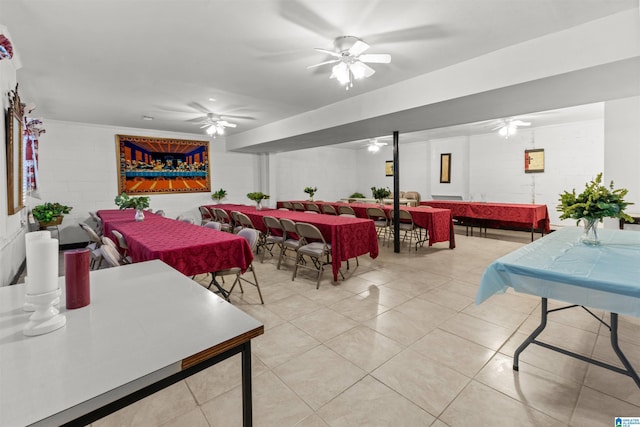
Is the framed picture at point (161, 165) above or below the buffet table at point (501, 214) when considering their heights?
above

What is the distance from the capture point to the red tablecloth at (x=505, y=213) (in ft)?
17.7

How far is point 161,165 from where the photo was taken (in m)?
6.67

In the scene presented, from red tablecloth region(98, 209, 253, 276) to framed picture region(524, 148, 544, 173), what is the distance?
7.31m

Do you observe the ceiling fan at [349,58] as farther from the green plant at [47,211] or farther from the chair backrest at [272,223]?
the green plant at [47,211]

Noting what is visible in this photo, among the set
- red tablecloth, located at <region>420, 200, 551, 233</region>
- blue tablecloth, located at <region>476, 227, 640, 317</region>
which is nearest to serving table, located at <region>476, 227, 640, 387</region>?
blue tablecloth, located at <region>476, 227, 640, 317</region>

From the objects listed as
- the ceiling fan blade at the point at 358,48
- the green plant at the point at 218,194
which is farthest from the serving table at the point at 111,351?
the green plant at the point at 218,194

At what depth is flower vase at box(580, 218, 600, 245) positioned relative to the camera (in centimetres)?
211

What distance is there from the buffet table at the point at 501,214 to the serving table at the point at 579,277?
364 cm

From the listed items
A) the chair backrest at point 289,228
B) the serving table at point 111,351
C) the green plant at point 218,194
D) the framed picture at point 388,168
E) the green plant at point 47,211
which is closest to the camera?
the serving table at point 111,351

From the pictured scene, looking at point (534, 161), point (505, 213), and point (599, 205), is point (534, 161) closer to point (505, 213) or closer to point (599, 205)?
point (505, 213)

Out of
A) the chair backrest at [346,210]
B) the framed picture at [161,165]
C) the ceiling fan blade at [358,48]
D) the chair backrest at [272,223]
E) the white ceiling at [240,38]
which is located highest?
the white ceiling at [240,38]

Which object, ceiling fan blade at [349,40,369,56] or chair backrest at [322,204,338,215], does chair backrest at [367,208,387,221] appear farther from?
ceiling fan blade at [349,40,369,56]

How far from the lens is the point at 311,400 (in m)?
1.66

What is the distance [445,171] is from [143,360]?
29.2 feet
